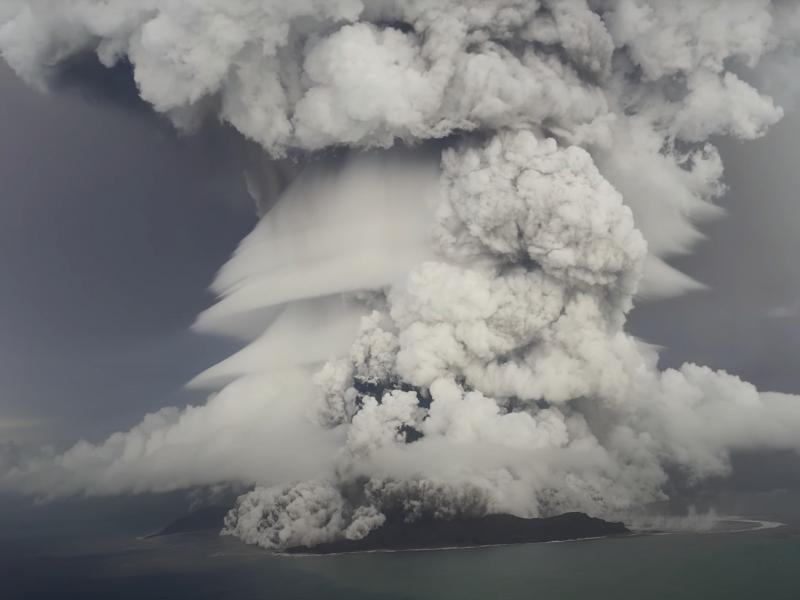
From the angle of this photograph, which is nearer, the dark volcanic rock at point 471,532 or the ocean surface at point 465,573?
the ocean surface at point 465,573

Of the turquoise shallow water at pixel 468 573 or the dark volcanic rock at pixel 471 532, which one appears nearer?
the turquoise shallow water at pixel 468 573

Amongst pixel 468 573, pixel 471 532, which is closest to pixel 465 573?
pixel 468 573

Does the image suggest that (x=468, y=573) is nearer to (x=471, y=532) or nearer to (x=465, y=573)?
(x=465, y=573)

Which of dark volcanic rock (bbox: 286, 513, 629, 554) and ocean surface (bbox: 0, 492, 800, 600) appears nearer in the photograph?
ocean surface (bbox: 0, 492, 800, 600)

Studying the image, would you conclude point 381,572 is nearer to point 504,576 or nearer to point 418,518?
point 504,576
